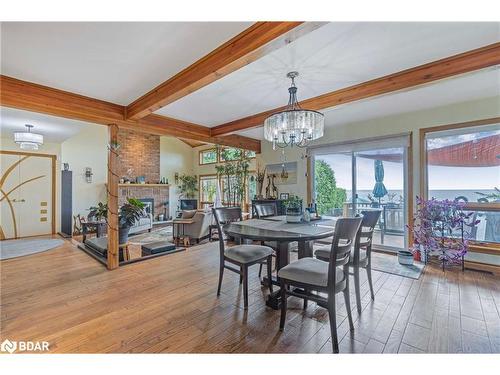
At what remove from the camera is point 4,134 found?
17.7 ft

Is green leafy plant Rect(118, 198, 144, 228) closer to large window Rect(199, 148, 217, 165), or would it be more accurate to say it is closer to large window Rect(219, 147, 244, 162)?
large window Rect(219, 147, 244, 162)

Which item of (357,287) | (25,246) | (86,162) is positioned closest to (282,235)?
(357,287)

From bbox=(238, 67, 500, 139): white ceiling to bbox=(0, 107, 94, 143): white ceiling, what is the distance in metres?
4.85

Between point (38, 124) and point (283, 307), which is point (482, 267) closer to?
point (283, 307)

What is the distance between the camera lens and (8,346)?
177 cm

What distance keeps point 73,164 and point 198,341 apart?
7344 millimetres

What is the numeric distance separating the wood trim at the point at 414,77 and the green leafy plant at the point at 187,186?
725 centimetres

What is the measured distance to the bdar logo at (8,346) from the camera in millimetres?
1732

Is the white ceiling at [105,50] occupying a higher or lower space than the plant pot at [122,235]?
higher

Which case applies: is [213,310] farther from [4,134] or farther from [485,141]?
[4,134]

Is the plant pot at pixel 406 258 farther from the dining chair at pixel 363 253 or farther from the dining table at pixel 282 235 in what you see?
the dining table at pixel 282 235

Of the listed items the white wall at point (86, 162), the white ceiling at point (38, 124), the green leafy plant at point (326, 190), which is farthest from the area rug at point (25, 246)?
the green leafy plant at point (326, 190)

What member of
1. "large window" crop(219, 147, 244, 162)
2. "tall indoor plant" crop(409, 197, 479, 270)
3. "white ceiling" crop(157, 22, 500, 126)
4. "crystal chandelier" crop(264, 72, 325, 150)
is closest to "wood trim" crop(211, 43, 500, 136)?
"white ceiling" crop(157, 22, 500, 126)

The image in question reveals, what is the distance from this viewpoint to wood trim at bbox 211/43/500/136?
213cm
